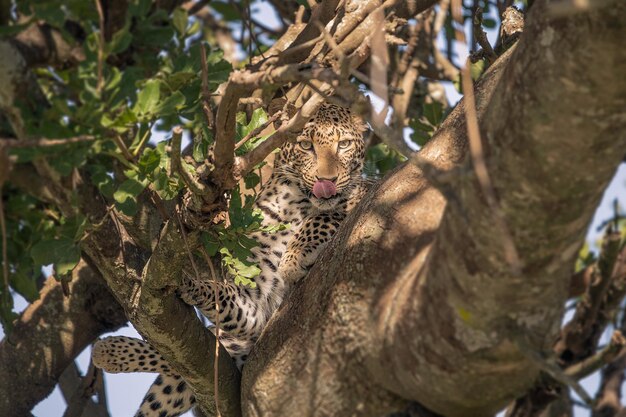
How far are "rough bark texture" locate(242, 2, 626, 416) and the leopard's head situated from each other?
1.52 m

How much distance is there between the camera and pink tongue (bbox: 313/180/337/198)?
19.1ft

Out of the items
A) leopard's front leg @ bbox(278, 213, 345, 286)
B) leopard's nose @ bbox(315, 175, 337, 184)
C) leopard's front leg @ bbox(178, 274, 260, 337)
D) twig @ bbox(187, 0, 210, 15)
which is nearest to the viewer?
leopard's front leg @ bbox(178, 274, 260, 337)

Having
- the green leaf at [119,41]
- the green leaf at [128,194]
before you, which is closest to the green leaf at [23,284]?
the green leaf at [128,194]

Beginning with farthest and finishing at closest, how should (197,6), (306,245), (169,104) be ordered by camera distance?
(197,6) → (306,245) → (169,104)

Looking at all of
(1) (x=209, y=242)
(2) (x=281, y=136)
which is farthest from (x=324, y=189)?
(2) (x=281, y=136)

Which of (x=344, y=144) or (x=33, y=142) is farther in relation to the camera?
(x=344, y=144)

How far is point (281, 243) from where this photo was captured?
6043 millimetres

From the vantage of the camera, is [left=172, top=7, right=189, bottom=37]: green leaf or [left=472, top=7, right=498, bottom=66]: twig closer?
[left=172, top=7, right=189, bottom=37]: green leaf

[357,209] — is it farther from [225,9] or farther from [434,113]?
[225,9]

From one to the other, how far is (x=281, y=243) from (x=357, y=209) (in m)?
1.60

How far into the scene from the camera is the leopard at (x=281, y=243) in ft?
18.0

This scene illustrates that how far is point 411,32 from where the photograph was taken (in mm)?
7066

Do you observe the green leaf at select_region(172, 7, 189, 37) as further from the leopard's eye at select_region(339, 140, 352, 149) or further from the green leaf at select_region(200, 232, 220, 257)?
the leopard's eye at select_region(339, 140, 352, 149)

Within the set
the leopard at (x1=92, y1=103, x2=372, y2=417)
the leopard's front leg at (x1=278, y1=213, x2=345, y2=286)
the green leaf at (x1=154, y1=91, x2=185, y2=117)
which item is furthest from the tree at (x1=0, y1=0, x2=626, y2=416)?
the leopard's front leg at (x1=278, y1=213, x2=345, y2=286)
